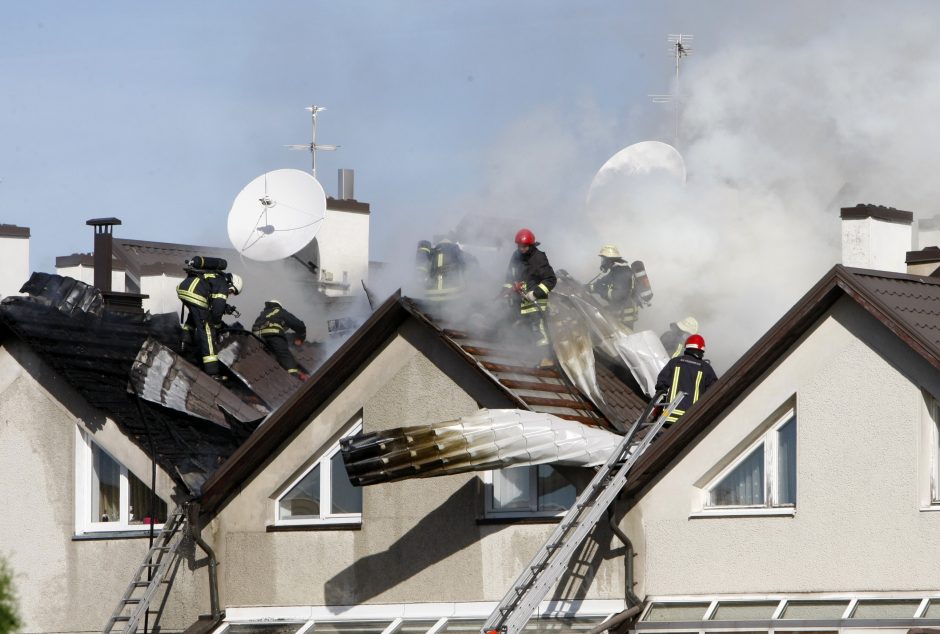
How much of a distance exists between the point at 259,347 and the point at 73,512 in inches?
165

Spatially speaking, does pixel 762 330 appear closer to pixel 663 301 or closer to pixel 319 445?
pixel 663 301

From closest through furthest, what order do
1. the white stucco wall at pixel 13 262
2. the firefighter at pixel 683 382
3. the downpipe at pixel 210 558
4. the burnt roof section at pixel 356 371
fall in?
the firefighter at pixel 683 382 < the burnt roof section at pixel 356 371 < the downpipe at pixel 210 558 < the white stucco wall at pixel 13 262

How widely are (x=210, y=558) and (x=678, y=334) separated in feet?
20.0

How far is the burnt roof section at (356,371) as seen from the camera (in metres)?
17.8

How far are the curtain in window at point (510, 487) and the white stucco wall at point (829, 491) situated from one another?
1.67 meters

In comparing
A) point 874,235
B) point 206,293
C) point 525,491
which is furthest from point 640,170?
point 525,491

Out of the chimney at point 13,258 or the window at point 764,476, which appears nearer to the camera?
the window at point 764,476

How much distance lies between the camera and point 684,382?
17156 millimetres

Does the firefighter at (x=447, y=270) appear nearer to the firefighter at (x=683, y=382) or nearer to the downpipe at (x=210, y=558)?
the downpipe at (x=210, y=558)

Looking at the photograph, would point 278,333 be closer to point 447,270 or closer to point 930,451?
point 447,270

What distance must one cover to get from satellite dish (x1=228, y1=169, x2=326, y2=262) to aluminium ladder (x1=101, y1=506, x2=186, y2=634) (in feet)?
33.3

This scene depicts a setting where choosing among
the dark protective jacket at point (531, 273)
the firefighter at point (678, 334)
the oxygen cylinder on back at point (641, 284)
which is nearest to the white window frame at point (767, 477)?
the dark protective jacket at point (531, 273)

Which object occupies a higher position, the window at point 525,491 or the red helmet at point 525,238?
the red helmet at point 525,238

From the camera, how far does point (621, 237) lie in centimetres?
2709
